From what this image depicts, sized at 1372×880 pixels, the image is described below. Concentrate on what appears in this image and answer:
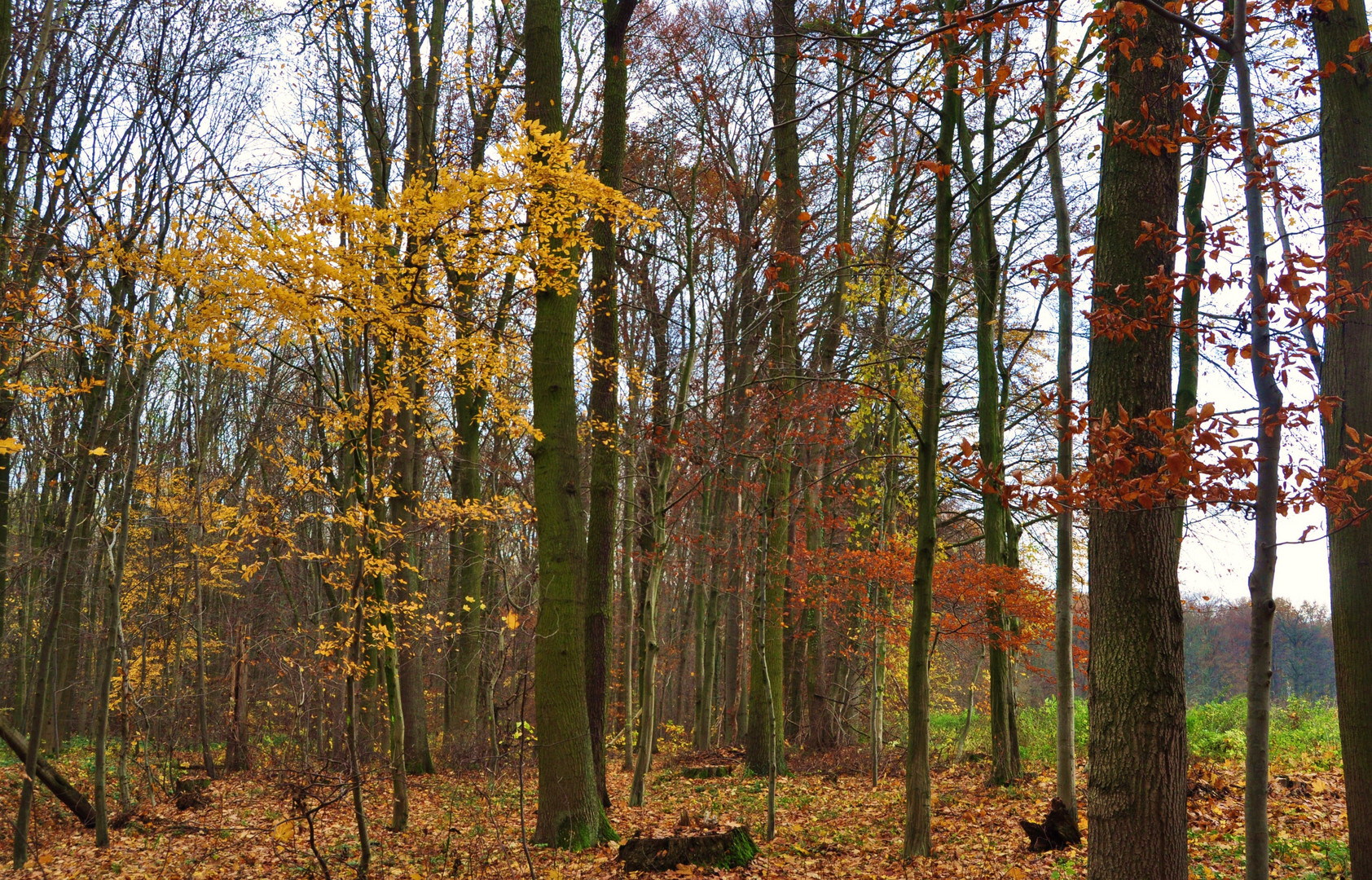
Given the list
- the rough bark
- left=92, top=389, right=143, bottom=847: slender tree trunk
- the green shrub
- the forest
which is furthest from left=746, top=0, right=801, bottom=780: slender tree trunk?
the rough bark

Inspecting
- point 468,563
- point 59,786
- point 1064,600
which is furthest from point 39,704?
point 1064,600

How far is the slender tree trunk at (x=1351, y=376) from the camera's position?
171 inches

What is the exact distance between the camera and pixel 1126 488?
3439 mm

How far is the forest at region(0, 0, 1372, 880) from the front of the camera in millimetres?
4086

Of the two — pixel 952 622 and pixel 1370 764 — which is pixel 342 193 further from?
pixel 952 622

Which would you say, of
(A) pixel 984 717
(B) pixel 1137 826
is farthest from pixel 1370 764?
(A) pixel 984 717

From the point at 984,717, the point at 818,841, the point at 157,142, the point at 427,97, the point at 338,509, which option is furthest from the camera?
the point at 984,717

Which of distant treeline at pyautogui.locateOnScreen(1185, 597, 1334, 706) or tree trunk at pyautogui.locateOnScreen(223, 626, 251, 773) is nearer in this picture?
tree trunk at pyautogui.locateOnScreen(223, 626, 251, 773)

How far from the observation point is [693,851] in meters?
6.06

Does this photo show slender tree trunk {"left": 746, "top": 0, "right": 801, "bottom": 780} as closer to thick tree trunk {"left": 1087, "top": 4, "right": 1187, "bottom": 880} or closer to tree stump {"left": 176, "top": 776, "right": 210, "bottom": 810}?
thick tree trunk {"left": 1087, "top": 4, "right": 1187, "bottom": 880}

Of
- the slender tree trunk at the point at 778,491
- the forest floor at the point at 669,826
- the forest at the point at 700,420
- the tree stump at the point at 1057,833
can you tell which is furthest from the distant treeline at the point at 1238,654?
the tree stump at the point at 1057,833

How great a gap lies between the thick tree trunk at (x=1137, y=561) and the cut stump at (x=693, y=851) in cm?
281

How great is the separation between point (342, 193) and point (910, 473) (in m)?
11.7

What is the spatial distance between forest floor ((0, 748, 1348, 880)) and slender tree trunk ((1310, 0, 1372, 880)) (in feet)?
→ 3.40
